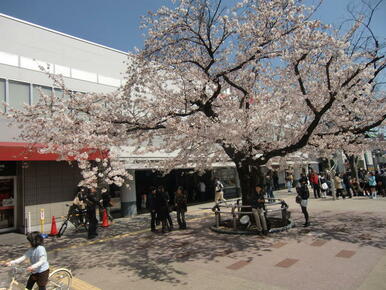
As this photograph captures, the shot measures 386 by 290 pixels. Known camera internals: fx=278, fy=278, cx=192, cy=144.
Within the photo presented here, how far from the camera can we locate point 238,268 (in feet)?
20.2

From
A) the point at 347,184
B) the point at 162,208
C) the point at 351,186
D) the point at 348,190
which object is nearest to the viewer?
the point at 162,208

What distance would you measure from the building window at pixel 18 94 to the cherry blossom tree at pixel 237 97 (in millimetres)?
3376

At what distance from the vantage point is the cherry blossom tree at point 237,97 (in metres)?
8.16

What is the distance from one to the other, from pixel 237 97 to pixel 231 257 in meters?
6.33

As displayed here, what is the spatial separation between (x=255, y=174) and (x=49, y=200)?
368 inches

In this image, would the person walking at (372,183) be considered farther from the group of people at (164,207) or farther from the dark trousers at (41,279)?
the dark trousers at (41,279)

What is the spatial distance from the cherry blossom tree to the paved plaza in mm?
2498

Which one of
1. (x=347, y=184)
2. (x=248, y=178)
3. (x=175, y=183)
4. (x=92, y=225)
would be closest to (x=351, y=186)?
(x=347, y=184)

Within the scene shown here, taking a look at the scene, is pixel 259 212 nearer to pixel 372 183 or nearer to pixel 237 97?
pixel 237 97

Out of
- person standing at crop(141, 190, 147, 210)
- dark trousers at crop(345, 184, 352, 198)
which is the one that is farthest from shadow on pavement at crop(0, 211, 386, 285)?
dark trousers at crop(345, 184, 352, 198)

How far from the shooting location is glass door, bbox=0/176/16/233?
12.6 metres

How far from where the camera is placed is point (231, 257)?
696 centimetres

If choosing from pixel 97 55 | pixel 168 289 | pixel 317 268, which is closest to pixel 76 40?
pixel 97 55

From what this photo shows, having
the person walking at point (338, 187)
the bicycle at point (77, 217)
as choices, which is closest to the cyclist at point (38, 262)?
the bicycle at point (77, 217)
